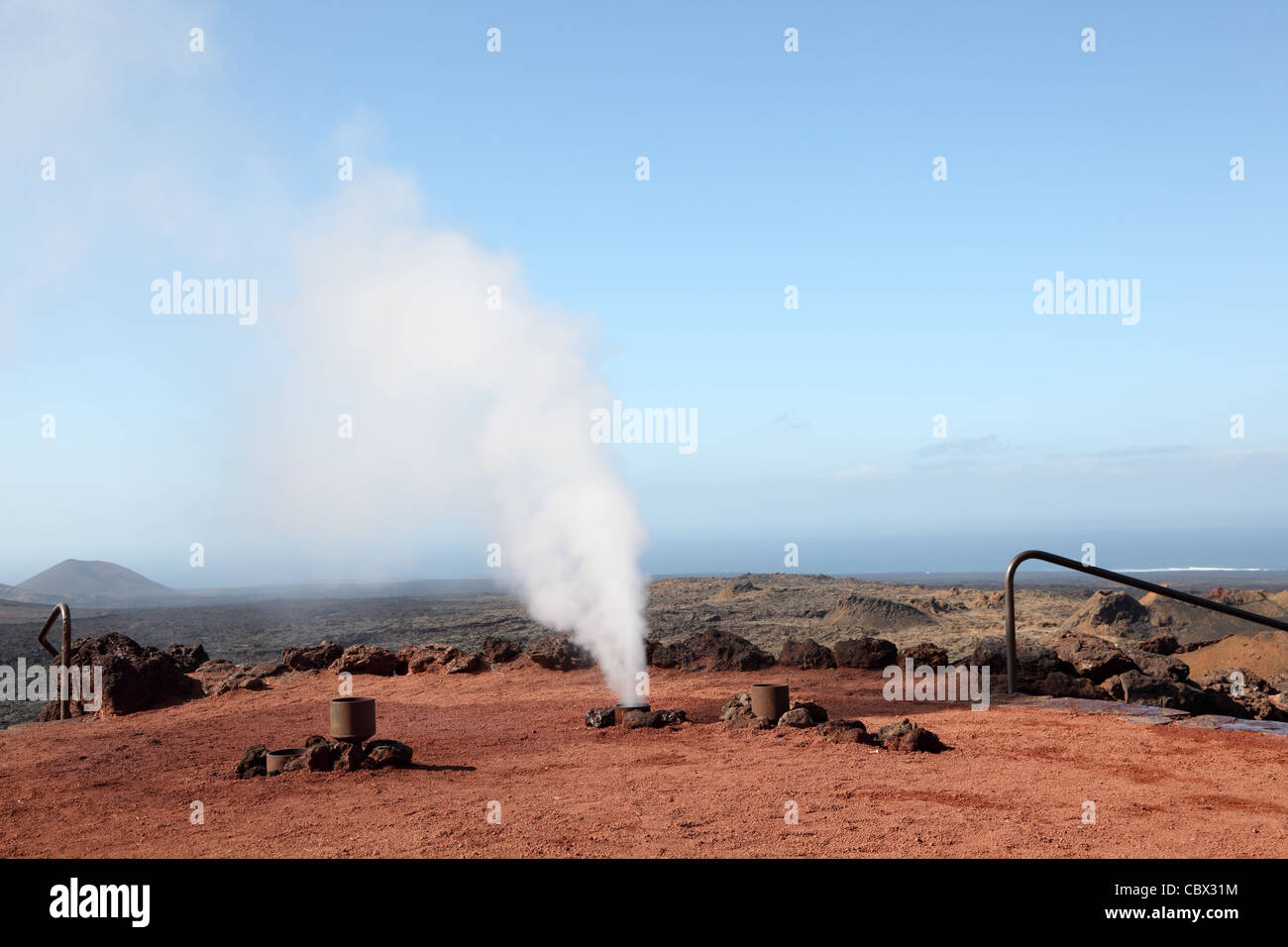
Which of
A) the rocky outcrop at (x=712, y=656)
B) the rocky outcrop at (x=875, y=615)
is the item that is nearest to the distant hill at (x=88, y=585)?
the rocky outcrop at (x=875, y=615)

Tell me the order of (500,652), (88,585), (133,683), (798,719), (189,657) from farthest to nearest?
(88,585) → (189,657) → (500,652) → (133,683) → (798,719)

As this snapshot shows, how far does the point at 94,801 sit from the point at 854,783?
7635 mm

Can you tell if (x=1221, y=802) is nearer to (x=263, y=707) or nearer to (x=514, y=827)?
(x=514, y=827)

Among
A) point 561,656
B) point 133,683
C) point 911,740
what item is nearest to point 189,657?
point 133,683

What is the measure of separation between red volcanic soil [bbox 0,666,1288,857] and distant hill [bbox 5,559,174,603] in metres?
115

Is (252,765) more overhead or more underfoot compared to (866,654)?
more overhead

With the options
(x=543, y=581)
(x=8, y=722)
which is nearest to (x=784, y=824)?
(x=543, y=581)

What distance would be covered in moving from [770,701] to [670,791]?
3642 mm

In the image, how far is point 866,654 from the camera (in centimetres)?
1808

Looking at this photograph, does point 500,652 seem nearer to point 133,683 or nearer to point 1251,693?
point 133,683

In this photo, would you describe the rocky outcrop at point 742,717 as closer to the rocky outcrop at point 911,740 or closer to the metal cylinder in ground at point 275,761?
the rocky outcrop at point 911,740

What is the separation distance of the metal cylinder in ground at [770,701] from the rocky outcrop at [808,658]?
5909mm

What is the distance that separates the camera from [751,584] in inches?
2468

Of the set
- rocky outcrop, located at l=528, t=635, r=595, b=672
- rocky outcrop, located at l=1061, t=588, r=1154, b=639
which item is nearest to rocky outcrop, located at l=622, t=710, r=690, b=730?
rocky outcrop, located at l=528, t=635, r=595, b=672
